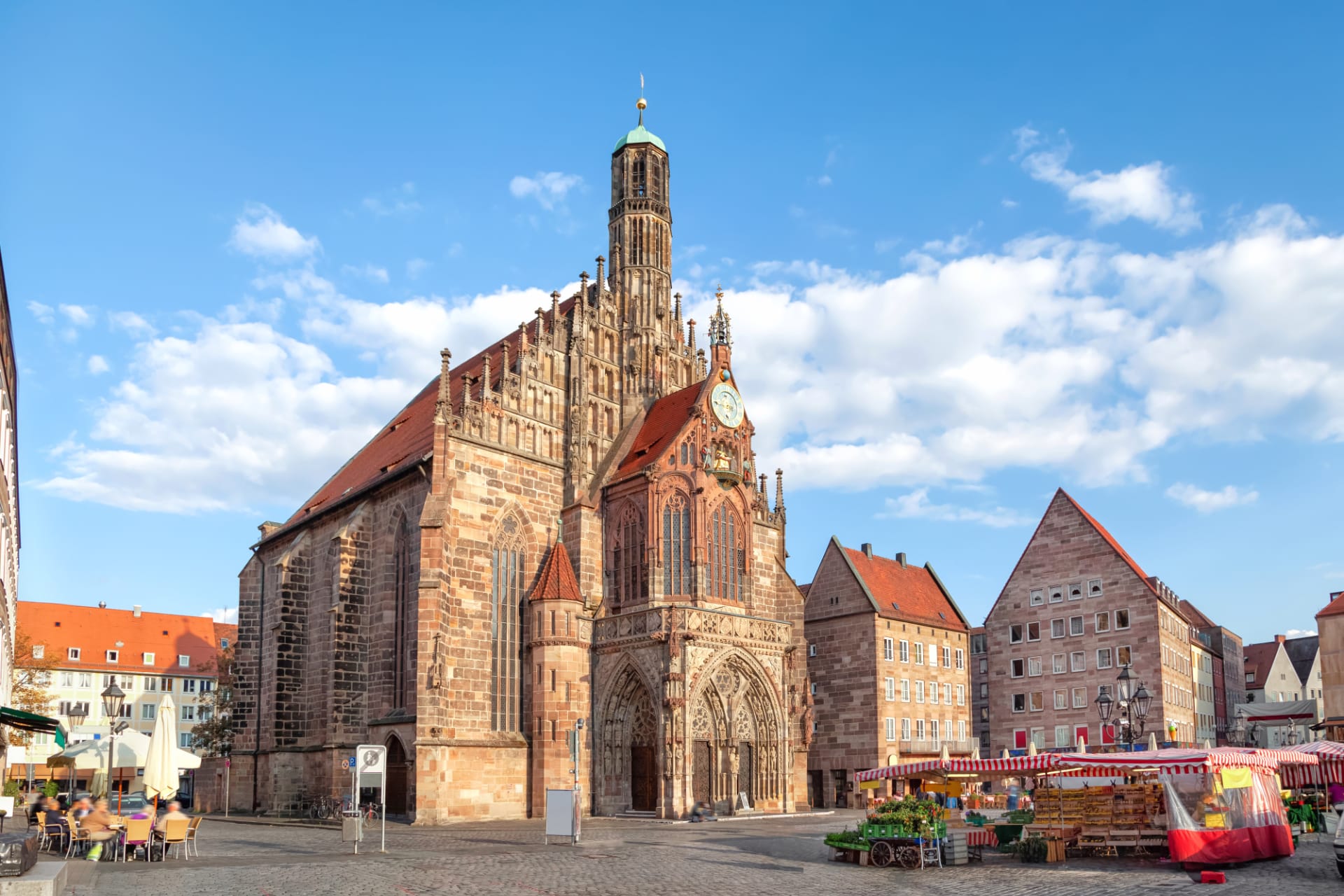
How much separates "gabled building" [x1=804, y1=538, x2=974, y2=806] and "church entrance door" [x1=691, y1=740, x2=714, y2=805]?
49.5 ft

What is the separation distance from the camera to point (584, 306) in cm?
4316

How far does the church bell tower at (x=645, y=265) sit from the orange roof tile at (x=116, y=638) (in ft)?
152

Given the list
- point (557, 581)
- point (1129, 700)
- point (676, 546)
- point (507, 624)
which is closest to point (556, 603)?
point (557, 581)

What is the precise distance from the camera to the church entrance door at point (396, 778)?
37.3 m

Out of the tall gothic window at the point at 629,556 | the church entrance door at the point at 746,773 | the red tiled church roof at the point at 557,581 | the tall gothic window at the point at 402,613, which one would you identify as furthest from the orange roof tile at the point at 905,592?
the tall gothic window at the point at 402,613

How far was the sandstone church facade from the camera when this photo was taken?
3703 centimetres

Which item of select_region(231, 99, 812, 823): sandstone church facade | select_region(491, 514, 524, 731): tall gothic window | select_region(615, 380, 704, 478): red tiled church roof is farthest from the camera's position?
select_region(615, 380, 704, 478): red tiled church roof

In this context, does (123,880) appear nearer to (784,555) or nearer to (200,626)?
(784,555)

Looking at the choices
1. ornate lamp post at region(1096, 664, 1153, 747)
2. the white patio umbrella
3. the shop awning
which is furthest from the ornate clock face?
the shop awning

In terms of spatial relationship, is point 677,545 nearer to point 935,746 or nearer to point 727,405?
point 727,405

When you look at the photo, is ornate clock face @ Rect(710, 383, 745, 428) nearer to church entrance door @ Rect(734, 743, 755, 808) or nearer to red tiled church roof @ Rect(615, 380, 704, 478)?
red tiled church roof @ Rect(615, 380, 704, 478)

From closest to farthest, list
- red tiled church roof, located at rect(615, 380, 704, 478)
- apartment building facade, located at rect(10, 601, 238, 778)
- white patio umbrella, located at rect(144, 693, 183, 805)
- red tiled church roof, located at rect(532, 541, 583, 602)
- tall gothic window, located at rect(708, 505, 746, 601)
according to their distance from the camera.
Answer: white patio umbrella, located at rect(144, 693, 183, 805)
red tiled church roof, located at rect(532, 541, 583, 602)
red tiled church roof, located at rect(615, 380, 704, 478)
tall gothic window, located at rect(708, 505, 746, 601)
apartment building facade, located at rect(10, 601, 238, 778)

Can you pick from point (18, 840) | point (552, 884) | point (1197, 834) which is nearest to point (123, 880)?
point (18, 840)

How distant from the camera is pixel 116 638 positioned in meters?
82.7
